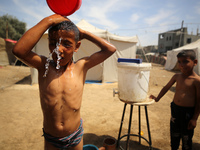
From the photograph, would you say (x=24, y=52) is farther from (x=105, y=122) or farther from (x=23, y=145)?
(x=105, y=122)

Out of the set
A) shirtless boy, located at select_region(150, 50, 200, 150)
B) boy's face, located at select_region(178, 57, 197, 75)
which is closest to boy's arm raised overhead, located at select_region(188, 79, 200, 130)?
shirtless boy, located at select_region(150, 50, 200, 150)

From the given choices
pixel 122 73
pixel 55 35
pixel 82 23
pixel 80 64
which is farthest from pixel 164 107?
pixel 82 23

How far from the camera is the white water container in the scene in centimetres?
167

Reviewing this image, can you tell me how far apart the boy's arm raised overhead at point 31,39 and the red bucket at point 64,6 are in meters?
0.09

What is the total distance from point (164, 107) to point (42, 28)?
423 centimetres

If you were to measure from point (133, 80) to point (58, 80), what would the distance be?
1.05 meters

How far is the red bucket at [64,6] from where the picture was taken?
1029mm

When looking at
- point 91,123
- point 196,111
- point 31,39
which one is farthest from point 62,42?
point 91,123

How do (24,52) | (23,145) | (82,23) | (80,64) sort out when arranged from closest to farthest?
(24,52) → (80,64) → (23,145) → (82,23)

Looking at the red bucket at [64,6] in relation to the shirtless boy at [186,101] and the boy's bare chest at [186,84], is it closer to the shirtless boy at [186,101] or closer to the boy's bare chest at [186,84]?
the shirtless boy at [186,101]

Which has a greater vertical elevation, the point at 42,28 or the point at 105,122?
the point at 42,28

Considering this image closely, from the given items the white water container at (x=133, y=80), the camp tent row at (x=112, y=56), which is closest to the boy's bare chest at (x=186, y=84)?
the white water container at (x=133, y=80)

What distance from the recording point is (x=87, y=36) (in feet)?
4.29

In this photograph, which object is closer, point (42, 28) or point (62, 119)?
point (42, 28)
